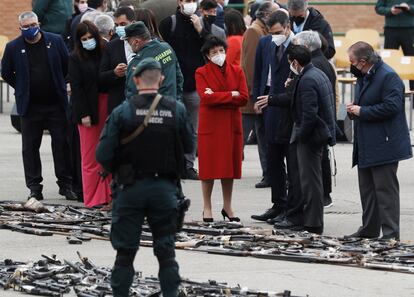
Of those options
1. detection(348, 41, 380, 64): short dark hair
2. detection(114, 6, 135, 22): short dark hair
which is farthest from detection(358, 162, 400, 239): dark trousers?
detection(114, 6, 135, 22): short dark hair

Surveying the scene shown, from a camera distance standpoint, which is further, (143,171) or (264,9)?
(264,9)

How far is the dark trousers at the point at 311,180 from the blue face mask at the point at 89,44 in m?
2.72

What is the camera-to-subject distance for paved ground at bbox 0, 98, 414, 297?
421 inches

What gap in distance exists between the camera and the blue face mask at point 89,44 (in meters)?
14.7

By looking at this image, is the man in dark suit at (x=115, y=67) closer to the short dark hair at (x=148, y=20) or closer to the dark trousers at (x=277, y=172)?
the short dark hair at (x=148, y=20)

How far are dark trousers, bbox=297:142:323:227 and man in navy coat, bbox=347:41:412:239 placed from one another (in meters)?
0.47

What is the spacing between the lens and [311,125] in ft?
42.3

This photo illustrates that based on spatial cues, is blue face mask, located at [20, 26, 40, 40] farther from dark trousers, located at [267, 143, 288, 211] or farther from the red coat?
dark trousers, located at [267, 143, 288, 211]

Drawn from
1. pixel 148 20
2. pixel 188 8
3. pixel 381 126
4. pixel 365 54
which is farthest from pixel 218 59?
pixel 188 8

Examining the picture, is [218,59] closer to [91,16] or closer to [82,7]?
[91,16]

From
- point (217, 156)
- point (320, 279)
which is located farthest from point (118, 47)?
point (320, 279)

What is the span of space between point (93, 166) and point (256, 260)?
3.56 meters

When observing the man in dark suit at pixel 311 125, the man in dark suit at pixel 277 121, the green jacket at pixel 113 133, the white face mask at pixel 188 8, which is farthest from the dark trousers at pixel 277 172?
the green jacket at pixel 113 133

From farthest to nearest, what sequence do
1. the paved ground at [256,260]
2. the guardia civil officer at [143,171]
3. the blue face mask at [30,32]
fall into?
1. the blue face mask at [30,32]
2. the paved ground at [256,260]
3. the guardia civil officer at [143,171]
